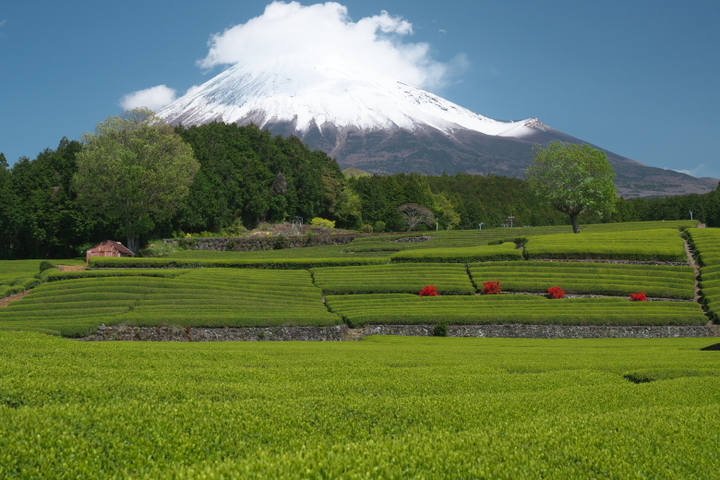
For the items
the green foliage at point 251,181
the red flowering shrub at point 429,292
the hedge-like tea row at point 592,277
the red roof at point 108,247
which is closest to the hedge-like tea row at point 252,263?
the red roof at point 108,247

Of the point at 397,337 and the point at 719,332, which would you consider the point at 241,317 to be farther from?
the point at 719,332

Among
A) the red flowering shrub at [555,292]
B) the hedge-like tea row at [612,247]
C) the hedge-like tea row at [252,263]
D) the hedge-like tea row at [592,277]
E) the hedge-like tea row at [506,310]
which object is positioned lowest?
the hedge-like tea row at [506,310]

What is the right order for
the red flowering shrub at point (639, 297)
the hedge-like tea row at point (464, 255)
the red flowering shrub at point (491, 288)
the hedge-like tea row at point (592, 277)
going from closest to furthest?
the red flowering shrub at point (639, 297) < the red flowering shrub at point (491, 288) < the hedge-like tea row at point (592, 277) < the hedge-like tea row at point (464, 255)

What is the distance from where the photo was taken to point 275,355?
18.6m

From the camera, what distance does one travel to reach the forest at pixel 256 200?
67750 millimetres

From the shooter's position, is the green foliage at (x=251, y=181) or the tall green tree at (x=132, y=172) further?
the green foliage at (x=251, y=181)

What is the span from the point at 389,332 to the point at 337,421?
23440 mm

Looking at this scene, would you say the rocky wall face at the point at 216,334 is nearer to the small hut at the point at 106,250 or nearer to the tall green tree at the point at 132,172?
the small hut at the point at 106,250

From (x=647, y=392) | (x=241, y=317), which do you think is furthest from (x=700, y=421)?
(x=241, y=317)

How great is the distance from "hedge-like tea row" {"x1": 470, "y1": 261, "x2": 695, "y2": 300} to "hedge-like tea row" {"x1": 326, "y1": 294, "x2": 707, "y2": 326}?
2169 mm

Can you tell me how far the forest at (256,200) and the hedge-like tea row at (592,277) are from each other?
20.7 metres

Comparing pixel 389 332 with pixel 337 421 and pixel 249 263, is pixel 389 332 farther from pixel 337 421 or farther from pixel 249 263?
pixel 337 421

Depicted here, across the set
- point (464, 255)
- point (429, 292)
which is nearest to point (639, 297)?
point (429, 292)

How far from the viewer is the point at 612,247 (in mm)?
47562
